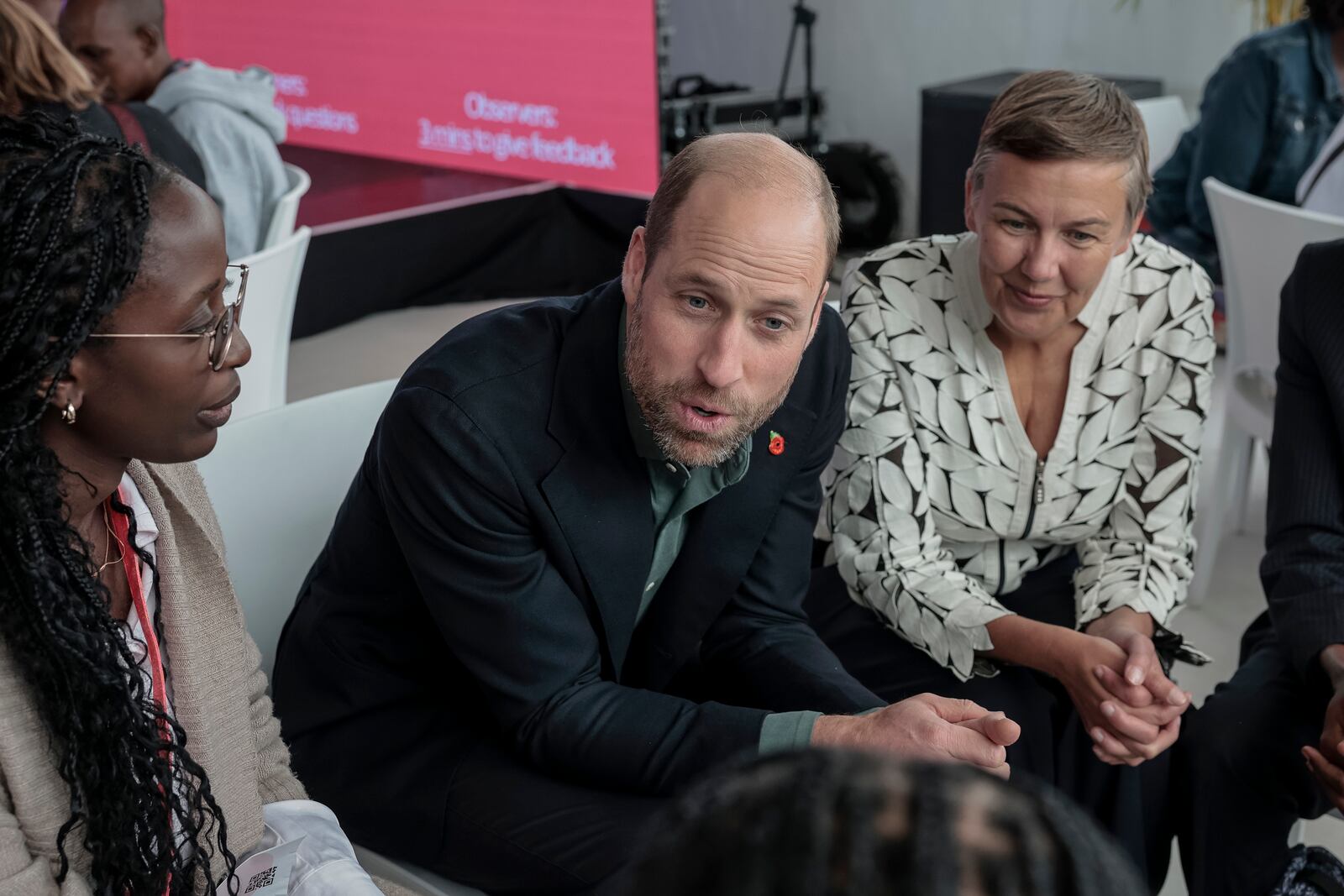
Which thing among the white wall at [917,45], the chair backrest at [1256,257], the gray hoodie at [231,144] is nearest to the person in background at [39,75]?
the gray hoodie at [231,144]

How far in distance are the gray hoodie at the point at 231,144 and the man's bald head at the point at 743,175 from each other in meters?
2.16

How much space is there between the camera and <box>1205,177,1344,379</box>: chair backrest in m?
2.64

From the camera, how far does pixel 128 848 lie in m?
1.17

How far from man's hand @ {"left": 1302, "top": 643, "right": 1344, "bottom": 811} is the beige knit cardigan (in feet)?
3.78

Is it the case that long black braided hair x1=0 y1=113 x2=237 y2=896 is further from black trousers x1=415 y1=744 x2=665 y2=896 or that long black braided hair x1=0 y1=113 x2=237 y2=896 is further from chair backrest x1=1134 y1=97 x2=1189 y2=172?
chair backrest x1=1134 y1=97 x2=1189 y2=172

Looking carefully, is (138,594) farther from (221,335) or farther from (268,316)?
(268,316)

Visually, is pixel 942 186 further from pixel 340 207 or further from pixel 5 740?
pixel 5 740

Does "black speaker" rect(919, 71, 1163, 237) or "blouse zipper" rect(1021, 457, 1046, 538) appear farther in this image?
"black speaker" rect(919, 71, 1163, 237)

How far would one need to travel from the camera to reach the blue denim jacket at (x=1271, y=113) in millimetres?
3598

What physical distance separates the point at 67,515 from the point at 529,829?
0.64 metres

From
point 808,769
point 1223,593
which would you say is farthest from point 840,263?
point 808,769

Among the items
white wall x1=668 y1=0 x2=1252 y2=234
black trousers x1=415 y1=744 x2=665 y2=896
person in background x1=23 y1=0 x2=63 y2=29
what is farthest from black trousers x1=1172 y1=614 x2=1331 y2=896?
white wall x1=668 y1=0 x2=1252 y2=234

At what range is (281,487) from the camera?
175 cm

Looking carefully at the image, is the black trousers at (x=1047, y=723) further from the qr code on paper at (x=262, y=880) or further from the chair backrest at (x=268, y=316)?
the chair backrest at (x=268, y=316)
